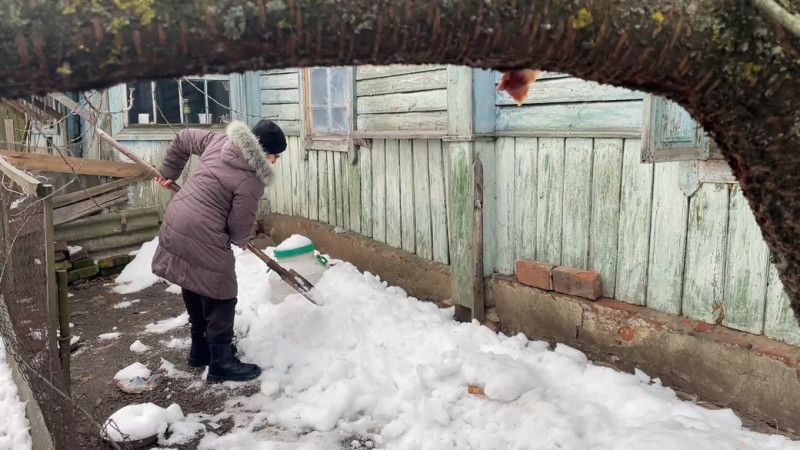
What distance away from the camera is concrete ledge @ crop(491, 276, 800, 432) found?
305cm

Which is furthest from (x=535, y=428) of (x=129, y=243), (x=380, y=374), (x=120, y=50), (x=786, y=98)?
(x=129, y=243)

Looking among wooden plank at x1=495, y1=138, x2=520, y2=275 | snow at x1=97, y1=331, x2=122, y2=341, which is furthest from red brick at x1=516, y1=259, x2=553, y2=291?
snow at x1=97, y1=331, x2=122, y2=341

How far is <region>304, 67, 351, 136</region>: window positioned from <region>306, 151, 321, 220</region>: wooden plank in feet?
0.89

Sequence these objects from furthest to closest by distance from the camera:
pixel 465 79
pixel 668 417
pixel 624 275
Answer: pixel 465 79 → pixel 624 275 → pixel 668 417

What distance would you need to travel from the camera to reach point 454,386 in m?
3.70

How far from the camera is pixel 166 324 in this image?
5.27 m

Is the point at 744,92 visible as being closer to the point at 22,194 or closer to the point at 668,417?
the point at 668,417

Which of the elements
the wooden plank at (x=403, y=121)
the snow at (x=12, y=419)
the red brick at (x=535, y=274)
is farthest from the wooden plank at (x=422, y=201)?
the snow at (x=12, y=419)

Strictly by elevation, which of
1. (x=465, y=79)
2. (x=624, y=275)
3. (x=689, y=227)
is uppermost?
(x=465, y=79)

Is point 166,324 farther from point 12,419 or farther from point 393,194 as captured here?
point 393,194

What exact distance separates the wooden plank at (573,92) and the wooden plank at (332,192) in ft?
8.68

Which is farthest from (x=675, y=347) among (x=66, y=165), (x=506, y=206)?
(x=66, y=165)

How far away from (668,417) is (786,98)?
2.59 m

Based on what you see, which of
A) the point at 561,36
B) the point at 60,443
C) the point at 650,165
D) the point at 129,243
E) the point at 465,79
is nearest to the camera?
the point at 561,36
